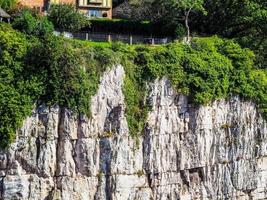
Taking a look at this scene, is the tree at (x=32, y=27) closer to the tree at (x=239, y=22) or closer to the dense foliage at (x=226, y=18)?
the dense foliage at (x=226, y=18)

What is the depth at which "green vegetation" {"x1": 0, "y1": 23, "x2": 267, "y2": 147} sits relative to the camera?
30859 millimetres

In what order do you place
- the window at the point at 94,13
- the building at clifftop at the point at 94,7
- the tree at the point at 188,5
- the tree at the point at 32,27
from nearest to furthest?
the tree at the point at 32,27
the tree at the point at 188,5
the building at clifftop at the point at 94,7
the window at the point at 94,13

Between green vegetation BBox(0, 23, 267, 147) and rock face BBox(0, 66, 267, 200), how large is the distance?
23.3 inches

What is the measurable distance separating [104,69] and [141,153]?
210 inches

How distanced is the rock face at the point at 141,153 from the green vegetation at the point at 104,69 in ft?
1.94

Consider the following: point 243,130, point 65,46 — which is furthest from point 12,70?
point 243,130

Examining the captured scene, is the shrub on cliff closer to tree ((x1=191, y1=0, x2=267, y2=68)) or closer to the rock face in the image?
the rock face

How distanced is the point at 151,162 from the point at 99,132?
386cm

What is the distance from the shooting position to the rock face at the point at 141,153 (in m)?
31.2

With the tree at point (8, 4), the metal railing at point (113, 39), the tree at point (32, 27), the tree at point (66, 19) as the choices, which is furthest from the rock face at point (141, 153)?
the tree at point (8, 4)

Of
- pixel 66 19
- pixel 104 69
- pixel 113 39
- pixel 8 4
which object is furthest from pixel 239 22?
pixel 8 4

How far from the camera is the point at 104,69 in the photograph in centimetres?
3328

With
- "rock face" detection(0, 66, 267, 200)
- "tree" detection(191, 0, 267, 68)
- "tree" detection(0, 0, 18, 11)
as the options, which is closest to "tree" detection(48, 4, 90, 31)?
"tree" detection(0, 0, 18, 11)

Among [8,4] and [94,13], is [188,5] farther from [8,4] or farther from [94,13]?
[8,4]
